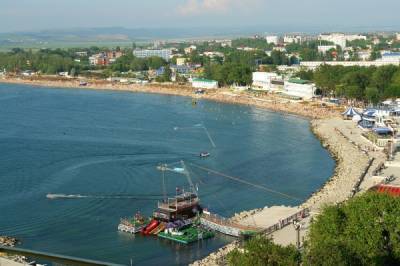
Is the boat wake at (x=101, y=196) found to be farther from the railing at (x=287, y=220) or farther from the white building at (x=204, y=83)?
→ the white building at (x=204, y=83)

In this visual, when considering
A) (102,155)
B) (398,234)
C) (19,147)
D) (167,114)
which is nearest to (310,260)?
(398,234)

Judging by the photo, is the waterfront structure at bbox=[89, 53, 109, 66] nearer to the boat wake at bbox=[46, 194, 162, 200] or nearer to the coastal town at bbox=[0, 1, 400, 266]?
the coastal town at bbox=[0, 1, 400, 266]

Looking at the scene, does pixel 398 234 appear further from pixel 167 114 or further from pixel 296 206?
pixel 167 114

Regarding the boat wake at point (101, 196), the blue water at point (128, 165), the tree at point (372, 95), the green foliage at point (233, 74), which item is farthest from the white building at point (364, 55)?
the boat wake at point (101, 196)

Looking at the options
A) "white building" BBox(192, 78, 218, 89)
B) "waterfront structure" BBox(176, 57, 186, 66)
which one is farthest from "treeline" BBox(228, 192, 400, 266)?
"waterfront structure" BBox(176, 57, 186, 66)

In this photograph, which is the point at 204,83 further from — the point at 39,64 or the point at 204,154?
the point at 204,154

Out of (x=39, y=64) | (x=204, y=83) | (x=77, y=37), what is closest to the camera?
(x=204, y=83)

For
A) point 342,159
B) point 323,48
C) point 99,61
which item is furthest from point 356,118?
point 323,48
